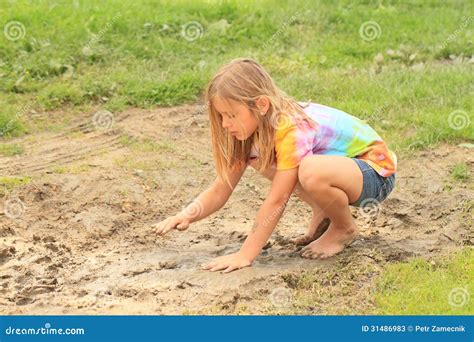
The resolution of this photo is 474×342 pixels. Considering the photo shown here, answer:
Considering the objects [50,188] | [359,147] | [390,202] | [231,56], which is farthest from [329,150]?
[231,56]

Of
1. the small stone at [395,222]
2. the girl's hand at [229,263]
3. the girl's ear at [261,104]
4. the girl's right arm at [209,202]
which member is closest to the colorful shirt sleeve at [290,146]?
the girl's ear at [261,104]

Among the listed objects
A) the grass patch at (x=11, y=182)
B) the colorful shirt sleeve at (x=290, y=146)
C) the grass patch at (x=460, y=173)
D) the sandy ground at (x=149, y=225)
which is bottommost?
the grass patch at (x=11, y=182)

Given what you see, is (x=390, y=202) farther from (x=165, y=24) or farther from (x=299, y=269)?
(x=165, y=24)

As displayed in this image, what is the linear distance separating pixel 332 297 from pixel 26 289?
61.3 inches

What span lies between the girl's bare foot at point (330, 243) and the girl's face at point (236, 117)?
814 mm

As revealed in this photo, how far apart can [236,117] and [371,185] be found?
870mm

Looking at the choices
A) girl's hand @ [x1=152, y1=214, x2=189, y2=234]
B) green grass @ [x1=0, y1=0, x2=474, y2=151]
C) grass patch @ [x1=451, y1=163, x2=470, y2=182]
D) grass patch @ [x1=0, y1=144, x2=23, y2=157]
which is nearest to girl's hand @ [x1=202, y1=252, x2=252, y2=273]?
Result: girl's hand @ [x1=152, y1=214, x2=189, y2=234]

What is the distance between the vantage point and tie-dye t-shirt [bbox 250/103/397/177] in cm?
480

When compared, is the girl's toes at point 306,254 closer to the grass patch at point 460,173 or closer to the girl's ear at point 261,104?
the girl's ear at point 261,104

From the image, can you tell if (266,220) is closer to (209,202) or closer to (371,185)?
(209,202)

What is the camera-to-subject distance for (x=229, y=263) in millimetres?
4922

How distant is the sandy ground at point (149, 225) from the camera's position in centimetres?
472

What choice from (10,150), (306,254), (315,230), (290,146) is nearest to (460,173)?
(315,230)

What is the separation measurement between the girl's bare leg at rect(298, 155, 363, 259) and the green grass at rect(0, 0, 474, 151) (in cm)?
178
